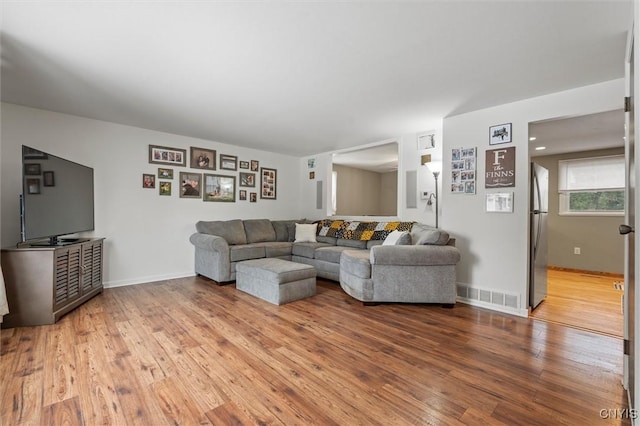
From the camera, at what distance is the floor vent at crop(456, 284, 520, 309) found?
9.86 feet

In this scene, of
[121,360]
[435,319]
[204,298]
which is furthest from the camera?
[204,298]

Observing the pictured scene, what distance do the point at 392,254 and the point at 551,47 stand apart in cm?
214

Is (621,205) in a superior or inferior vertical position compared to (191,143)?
inferior

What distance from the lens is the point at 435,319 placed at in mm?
2768

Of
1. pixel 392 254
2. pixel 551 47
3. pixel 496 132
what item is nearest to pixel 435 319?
pixel 392 254

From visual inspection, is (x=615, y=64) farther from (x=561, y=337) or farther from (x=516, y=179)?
(x=561, y=337)

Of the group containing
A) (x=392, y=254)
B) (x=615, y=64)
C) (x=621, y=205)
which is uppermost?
(x=615, y=64)

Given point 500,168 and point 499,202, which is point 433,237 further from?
point 500,168

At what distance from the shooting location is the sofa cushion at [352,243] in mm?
4477

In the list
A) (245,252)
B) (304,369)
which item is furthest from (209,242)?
(304,369)

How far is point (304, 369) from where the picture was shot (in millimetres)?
1829

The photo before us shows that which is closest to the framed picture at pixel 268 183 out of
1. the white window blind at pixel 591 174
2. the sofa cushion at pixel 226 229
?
the sofa cushion at pixel 226 229

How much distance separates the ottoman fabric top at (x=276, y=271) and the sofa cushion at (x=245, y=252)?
1.40 feet

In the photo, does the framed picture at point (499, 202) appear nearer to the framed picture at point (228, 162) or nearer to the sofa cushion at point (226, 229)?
the sofa cushion at point (226, 229)
